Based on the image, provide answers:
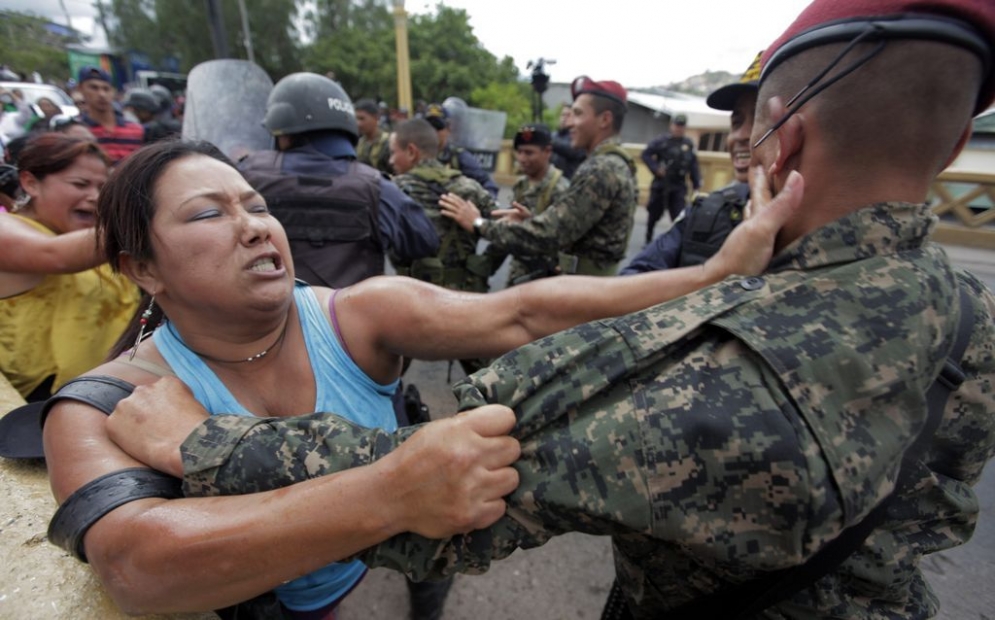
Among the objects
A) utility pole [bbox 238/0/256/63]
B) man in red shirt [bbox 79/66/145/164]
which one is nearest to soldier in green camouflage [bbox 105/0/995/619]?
utility pole [bbox 238/0/256/63]

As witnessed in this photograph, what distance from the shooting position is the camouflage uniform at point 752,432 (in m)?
0.73

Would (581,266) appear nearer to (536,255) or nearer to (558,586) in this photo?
(536,255)

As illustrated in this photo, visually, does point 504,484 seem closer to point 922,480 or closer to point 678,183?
point 922,480

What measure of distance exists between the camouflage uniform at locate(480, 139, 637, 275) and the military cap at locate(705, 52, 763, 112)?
920mm

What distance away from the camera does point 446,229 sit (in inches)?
159

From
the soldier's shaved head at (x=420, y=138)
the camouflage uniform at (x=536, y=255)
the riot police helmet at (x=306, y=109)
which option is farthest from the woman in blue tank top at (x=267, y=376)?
the soldier's shaved head at (x=420, y=138)

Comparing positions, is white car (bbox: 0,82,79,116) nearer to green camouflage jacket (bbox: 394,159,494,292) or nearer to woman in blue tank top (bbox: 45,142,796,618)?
green camouflage jacket (bbox: 394,159,494,292)

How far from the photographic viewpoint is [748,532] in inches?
30.0

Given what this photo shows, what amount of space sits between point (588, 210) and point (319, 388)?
7.90 feet

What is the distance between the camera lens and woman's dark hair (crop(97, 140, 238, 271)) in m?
1.32

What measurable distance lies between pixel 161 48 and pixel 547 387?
40917mm

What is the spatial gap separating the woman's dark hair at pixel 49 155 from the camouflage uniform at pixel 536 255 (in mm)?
2459

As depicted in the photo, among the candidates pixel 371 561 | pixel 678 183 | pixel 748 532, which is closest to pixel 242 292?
pixel 371 561

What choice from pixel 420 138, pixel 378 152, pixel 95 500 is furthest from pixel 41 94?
pixel 95 500
